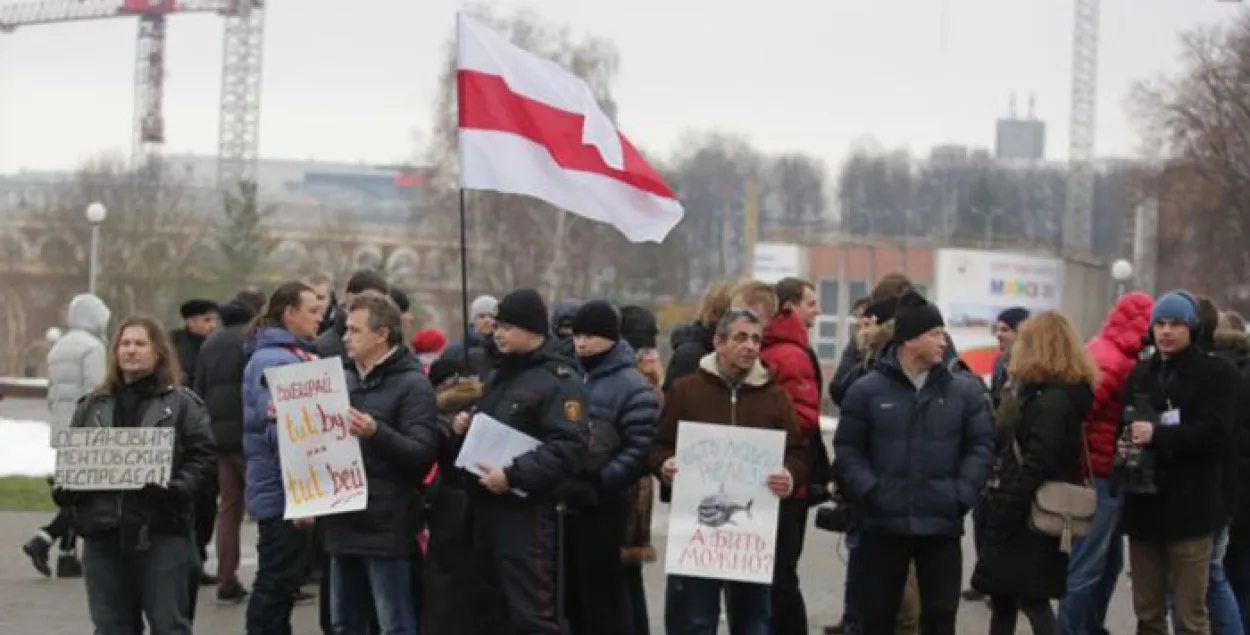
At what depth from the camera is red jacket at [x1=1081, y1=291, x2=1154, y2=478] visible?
501 inches

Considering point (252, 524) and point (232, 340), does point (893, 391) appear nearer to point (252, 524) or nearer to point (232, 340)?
point (232, 340)

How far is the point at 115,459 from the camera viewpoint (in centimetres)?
1101

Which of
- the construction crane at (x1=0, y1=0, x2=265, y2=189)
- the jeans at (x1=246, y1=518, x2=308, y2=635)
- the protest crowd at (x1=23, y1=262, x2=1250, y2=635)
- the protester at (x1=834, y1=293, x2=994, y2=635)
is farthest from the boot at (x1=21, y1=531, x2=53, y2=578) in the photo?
the construction crane at (x1=0, y1=0, x2=265, y2=189)

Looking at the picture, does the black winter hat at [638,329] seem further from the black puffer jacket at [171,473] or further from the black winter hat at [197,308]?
the black puffer jacket at [171,473]

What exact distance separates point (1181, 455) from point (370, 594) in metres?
4.00

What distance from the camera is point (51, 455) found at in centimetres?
Answer: 2792


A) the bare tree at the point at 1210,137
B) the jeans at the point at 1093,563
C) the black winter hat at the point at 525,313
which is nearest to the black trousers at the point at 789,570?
the jeans at the point at 1093,563

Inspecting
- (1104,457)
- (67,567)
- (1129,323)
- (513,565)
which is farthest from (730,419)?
(67,567)

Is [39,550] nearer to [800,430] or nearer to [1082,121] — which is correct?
[800,430]

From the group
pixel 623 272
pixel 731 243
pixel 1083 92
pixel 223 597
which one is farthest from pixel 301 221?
pixel 223 597

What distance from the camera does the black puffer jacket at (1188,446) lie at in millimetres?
12242

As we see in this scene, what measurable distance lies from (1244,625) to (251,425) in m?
5.55

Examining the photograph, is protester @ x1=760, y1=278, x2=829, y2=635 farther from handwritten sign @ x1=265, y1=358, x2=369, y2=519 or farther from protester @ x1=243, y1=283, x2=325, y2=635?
protester @ x1=243, y1=283, x2=325, y2=635

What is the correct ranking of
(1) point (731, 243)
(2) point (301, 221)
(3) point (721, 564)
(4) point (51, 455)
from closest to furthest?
(3) point (721, 564), (4) point (51, 455), (1) point (731, 243), (2) point (301, 221)
